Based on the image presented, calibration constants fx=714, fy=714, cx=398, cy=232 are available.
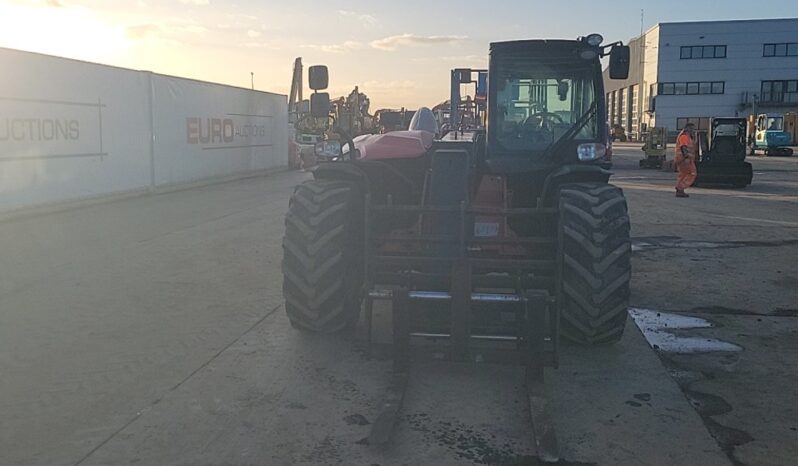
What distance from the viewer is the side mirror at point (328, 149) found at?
6.28 metres

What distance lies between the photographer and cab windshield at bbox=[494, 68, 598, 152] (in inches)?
264

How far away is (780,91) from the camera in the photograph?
63719 millimetres

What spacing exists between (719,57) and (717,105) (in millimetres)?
4280

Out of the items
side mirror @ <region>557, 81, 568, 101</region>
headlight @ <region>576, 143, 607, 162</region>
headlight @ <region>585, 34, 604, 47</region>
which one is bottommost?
headlight @ <region>576, 143, 607, 162</region>

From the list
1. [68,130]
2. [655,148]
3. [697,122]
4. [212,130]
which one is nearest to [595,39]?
→ [68,130]

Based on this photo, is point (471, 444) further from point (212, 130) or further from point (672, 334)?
point (212, 130)

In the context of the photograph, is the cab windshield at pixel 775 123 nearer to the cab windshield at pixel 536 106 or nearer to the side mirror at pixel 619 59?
the side mirror at pixel 619 59

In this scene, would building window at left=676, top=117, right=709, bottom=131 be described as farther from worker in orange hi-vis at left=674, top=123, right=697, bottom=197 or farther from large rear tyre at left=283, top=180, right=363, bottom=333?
large rear tyre at left=283, top=180, right=363, bottom=333

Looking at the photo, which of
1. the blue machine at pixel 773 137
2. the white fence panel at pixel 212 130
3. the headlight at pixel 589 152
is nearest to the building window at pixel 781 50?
the blue machine at pixel 773 137

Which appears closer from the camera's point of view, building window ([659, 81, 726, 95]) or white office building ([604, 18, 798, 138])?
white office building ([604, 18, 798, 138])

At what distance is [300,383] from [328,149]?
2.16 meters

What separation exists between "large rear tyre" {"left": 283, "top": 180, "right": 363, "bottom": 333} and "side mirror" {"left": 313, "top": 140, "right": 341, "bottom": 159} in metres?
0.51

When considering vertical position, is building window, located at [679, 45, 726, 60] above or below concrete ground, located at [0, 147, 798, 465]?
above

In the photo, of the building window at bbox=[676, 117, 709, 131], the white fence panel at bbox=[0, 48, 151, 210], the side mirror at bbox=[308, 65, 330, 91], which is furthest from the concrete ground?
the building window at bbox=[676, 117, 709, 131]
